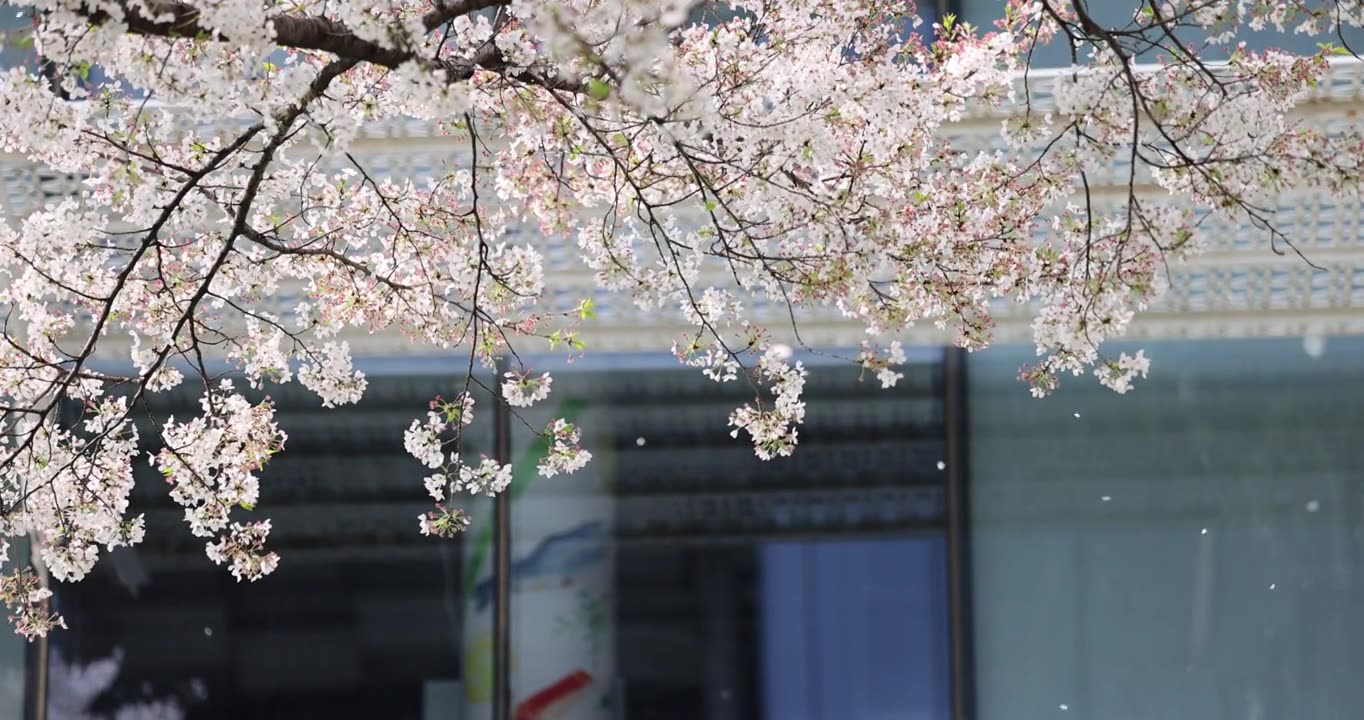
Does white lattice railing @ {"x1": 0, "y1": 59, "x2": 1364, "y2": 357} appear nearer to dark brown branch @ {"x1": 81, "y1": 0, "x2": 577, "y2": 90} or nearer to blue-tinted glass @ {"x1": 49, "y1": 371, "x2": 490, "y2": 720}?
blue-tinted glass @ {"x1": 49, "y1": 371, "x2": 490, "y2": 720}

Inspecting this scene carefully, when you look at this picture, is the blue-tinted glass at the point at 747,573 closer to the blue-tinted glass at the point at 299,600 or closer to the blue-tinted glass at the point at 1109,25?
the blue-tinted glass at the point at 299,600

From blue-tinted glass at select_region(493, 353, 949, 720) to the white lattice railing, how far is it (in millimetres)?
332

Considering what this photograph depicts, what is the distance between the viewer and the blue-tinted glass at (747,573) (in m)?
5.52

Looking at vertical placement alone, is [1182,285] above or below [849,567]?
above

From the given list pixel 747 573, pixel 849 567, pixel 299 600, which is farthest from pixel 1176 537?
pixel 299 600

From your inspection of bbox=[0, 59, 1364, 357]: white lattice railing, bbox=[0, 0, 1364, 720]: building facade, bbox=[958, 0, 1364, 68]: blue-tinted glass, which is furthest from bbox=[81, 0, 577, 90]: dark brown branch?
bbox=[958, 0, 1364, 68]: blue-tinted glass

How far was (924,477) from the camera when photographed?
555cm

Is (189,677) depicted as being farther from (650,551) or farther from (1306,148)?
(1306,148)

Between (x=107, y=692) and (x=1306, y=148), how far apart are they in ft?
15.9

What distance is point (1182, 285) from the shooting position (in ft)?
17.1

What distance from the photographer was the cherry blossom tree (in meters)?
2.71

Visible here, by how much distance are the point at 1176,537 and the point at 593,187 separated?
3140 millimetres

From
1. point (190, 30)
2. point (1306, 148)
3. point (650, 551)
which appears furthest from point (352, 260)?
point (650, 551)

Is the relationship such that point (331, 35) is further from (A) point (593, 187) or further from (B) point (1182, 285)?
(B) point (1182, 285)
